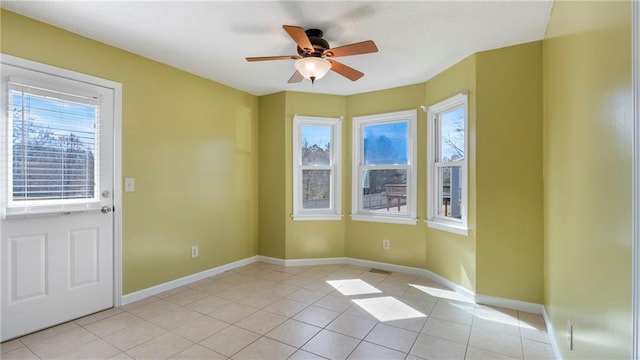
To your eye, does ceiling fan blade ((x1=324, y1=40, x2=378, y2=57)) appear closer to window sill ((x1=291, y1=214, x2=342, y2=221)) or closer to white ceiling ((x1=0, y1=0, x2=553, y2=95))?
white ceiling ((x1=0, y1=0, x2=553, y2=95))

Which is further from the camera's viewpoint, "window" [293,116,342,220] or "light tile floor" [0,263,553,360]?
"window" [293,116,342,220]

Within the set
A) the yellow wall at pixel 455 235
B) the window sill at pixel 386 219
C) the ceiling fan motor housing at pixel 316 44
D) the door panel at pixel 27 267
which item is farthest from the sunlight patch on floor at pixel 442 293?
the door panel at pixel 27 267

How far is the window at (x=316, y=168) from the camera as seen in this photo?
4.28 m

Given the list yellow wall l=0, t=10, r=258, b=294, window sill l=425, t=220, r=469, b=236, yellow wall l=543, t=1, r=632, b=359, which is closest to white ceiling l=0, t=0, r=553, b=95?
yellow wall l=0, t=10, r=258, b=294

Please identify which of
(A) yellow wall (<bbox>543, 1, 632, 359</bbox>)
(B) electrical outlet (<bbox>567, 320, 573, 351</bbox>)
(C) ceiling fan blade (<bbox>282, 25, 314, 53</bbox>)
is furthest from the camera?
(C) ceiling fan blade (<bbox>282, 25, 314, 53</bbox>)

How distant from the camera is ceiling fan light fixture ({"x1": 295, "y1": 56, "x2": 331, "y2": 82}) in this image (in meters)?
2.36

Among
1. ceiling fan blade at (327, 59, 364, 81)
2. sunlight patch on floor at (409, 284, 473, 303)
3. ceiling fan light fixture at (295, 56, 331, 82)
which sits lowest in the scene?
sunlight patch on floor at (409, 284, 473, 303)

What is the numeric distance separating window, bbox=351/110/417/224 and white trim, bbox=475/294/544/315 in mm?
1228

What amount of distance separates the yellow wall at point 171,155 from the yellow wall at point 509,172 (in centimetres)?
297

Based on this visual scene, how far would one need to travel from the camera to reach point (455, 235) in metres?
3.24

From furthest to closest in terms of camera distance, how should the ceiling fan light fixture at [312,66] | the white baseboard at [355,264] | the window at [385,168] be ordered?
1. the window at [385,168]
2. the white baseboard at [355,264]
3. the ceiling fan light fixture at [312,66]

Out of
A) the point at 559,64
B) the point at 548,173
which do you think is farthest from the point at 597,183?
the point at 548,173

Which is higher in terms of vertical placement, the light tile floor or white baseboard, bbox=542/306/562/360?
white baseboard, bbox=542/306/562/360

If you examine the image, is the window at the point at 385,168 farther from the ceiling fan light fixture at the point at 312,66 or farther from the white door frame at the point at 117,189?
the white door frame at the point at 117,189
